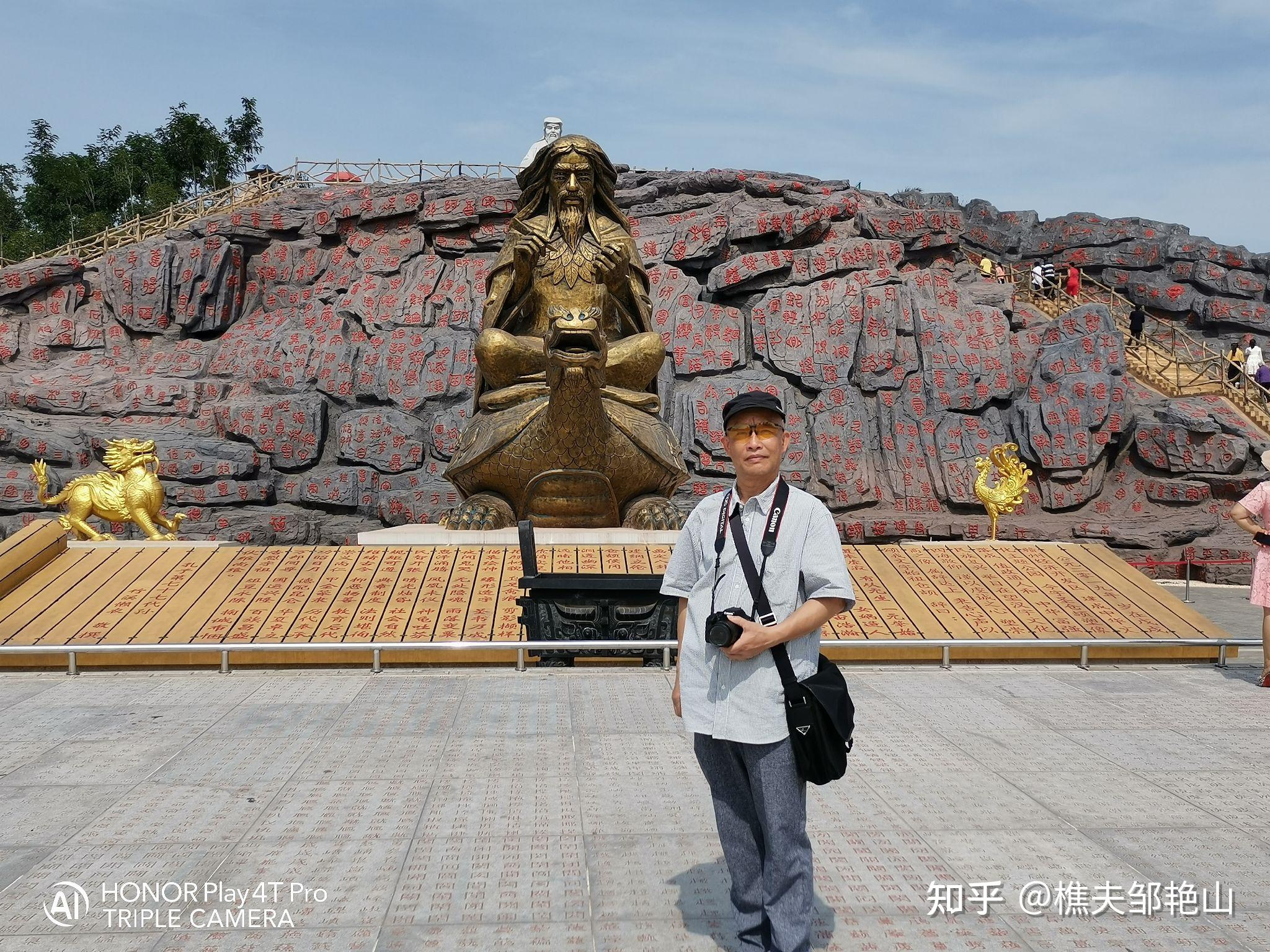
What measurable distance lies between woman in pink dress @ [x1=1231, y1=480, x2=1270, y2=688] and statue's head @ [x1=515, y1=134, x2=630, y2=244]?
14.7ft

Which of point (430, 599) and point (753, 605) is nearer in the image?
point (753, 605)

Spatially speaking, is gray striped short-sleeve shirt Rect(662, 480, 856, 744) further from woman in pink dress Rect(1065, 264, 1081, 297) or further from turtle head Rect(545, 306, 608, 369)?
woman in pink dress Rect(1065, 264, 1081, 297)

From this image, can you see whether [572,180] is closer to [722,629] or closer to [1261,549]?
[1261,549]

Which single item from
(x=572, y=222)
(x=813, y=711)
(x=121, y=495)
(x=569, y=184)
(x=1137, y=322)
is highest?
(x=569, y=184)

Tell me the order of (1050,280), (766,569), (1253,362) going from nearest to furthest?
(766,569) → (1253,362) → (1050,280)

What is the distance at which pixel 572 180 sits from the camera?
23.2ft

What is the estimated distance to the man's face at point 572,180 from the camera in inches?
279

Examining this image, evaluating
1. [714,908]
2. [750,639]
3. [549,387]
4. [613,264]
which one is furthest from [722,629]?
[613,264]

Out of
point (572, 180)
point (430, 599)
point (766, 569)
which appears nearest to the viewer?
point (766, 569)

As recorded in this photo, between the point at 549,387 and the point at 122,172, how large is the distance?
2327 cm

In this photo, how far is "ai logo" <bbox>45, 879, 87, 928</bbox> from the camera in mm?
2170

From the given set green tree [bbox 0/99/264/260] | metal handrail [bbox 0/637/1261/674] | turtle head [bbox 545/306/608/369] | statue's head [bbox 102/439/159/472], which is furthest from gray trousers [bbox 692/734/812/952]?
green tree [bbox 0/99/264/260]

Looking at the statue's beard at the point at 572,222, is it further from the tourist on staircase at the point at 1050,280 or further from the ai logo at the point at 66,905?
the tourist on staircase at the point at 1050,280

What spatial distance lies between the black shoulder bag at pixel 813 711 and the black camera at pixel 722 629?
0.06 metres
